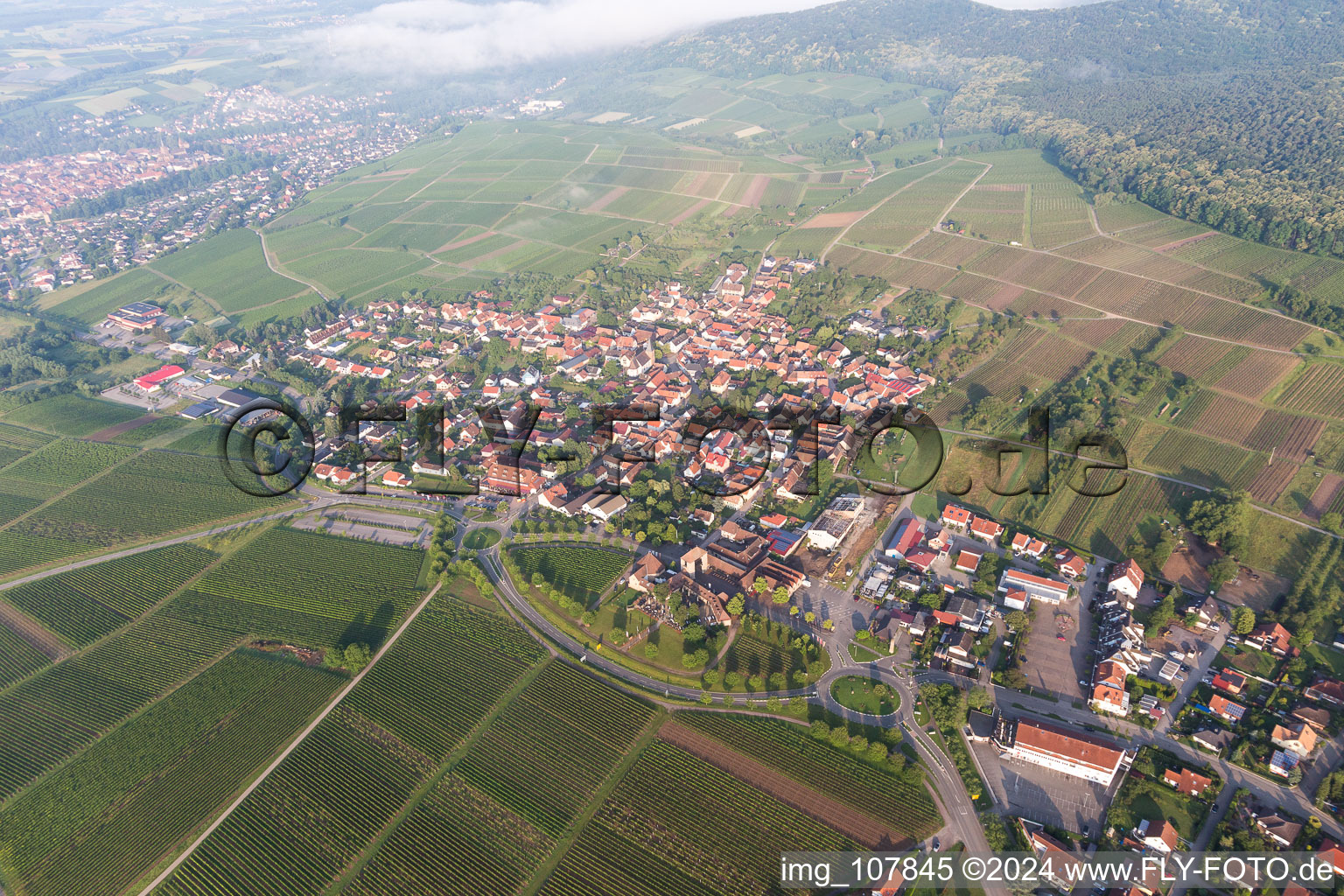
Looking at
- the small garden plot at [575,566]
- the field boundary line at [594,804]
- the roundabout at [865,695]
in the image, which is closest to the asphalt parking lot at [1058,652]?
the roundabout at [865,695]

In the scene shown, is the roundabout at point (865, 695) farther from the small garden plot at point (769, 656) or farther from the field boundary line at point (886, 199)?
the field boundary line at point (886, 199)

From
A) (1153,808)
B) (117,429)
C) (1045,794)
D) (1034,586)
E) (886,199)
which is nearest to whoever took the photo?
(1153,808)

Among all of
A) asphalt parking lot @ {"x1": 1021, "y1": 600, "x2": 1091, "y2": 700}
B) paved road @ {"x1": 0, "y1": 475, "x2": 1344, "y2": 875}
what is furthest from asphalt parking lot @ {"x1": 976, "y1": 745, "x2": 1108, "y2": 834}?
asphalt parking lot @ {"x1": 1021, "y1": 600, "x2": 1091, "y2": 700}

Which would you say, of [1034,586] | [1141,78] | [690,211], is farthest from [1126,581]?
[1141,78]

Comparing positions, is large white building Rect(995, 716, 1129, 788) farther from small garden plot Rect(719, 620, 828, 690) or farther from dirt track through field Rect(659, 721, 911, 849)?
small garden plot Rect(719, 620, 828, 690)

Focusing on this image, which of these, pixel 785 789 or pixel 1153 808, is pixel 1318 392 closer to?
pixel 1153 808

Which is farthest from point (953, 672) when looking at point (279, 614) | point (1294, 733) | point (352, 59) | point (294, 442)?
point (352, 59)
